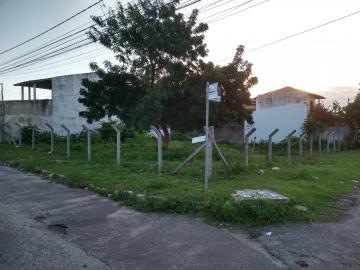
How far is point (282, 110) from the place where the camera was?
37.4 meters

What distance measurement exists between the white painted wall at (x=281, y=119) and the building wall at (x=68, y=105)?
13.6m

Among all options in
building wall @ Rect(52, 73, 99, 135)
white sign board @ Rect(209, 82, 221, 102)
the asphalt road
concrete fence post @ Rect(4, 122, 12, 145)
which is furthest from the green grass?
building wall @ Rect(52, 73, 99, 135)

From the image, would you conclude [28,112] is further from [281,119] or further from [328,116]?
[328,116]

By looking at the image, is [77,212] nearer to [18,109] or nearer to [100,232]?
[100,232]

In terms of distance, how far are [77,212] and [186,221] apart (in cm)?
222

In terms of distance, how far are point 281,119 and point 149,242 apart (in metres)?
32.8

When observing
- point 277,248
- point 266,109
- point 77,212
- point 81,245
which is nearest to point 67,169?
point 77,212

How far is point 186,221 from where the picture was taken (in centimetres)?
727

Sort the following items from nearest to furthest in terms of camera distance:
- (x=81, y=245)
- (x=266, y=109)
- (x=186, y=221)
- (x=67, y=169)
Answer: (x=81, y=245) → (x=186, y=221) → (x=67, y=169) → (x=266, y=109)

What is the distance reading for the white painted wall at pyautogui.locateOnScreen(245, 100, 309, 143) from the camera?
35844 millimetres

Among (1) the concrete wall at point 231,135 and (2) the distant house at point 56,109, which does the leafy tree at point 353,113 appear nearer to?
(1) the concrete wall at point 231,135

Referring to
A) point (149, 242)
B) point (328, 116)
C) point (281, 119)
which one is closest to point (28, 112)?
point (281, 119)

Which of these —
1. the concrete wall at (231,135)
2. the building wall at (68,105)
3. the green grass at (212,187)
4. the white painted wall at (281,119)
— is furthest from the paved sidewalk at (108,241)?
the white painted wall at (281,119)

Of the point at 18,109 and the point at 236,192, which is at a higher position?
the point at 18,109
